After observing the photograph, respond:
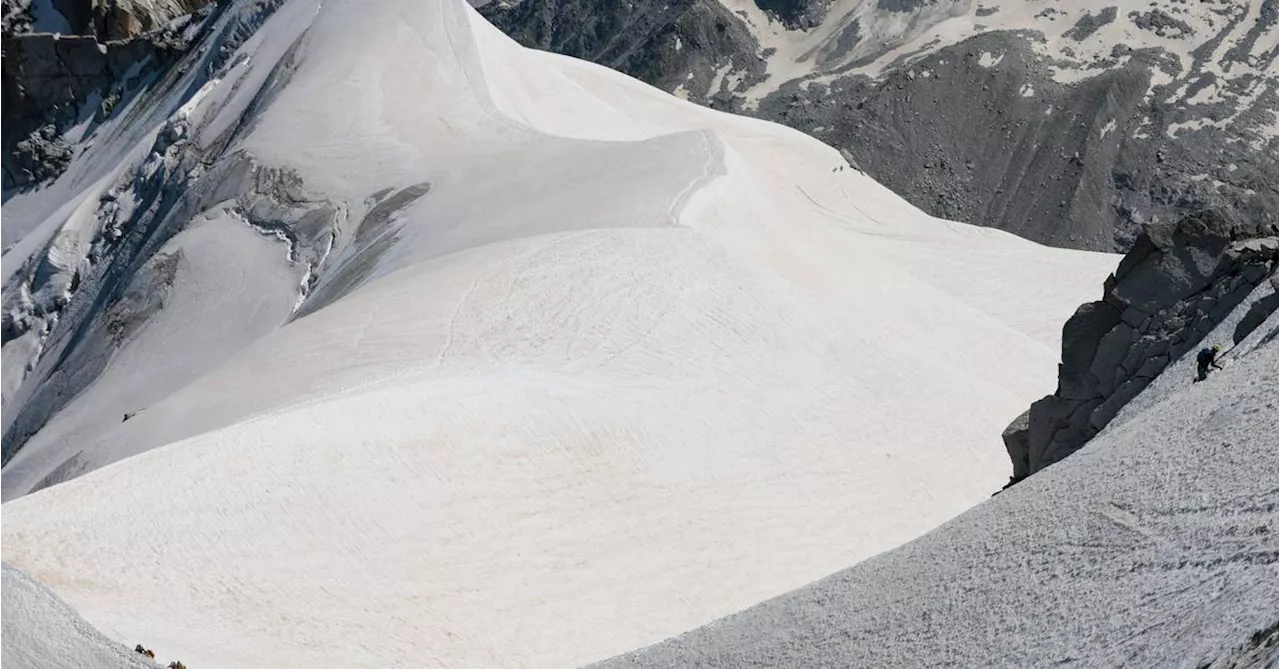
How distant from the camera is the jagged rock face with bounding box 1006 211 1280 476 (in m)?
19.1

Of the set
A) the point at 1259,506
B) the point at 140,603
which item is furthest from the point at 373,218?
the point at 1259,506

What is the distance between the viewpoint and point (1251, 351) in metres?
16.6

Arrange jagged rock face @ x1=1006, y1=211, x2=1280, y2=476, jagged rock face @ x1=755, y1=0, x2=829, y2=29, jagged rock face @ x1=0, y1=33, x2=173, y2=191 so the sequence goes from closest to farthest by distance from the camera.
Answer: jagged rock face @ x1=1006, y1=211, x2=1280, y2=476 < jagged rock face @ x1=0, y1=33, x2=173, y2=191 < jagged rock face @ x1=755, y1=0, x2=829, y2=29

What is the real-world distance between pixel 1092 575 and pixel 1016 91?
104 m

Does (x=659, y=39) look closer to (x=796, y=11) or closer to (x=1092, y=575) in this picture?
(x=796, y=11)

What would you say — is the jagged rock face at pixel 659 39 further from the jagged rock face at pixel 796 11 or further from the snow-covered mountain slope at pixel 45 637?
the snow-covered mountain slope at pixel 45 637

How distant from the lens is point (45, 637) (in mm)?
16688

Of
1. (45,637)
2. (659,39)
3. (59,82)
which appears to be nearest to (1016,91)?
(659,39)

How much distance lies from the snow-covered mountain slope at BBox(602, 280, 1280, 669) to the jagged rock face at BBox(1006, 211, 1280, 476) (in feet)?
11.5

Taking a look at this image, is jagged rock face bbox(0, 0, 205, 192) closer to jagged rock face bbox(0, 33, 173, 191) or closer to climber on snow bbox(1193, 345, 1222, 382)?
jagged rock face bbox(0, 33, 173, 191)

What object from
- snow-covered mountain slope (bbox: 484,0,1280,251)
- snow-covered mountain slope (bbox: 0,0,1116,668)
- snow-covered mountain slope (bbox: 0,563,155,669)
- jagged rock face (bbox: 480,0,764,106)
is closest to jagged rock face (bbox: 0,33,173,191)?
snow-covered mountain slope (bbox: 0,0,1116,668)

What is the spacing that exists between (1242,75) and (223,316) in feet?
284

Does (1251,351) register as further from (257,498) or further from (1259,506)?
(257,498)

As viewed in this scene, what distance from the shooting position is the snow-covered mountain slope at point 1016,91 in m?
106
